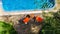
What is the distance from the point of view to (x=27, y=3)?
1.98m

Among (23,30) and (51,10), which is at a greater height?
(51,10)

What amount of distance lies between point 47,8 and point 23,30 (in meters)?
0.33

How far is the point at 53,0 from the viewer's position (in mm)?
1972

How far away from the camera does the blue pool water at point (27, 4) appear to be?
6.45 feet

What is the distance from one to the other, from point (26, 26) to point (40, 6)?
26 centimetres

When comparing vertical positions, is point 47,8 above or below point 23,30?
above

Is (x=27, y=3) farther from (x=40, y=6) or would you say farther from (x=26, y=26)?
(x=26, y=26)

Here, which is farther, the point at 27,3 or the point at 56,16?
the point at 27,3

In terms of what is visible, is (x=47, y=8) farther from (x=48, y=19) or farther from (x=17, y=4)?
(x=17, y=4)

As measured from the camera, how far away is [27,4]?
199cm

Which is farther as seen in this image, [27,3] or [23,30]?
[27,3]

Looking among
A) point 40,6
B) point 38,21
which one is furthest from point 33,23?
point 40,6

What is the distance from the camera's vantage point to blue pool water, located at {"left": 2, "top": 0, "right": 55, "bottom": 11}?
1967 mm

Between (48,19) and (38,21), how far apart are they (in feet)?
0.36
